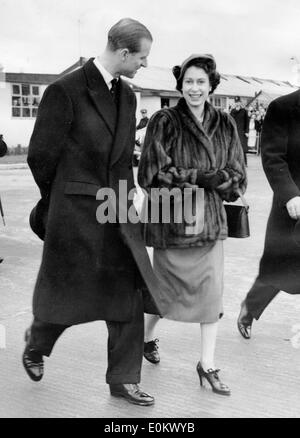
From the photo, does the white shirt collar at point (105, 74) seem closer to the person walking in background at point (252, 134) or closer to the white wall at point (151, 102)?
the person walking in background at point (252, 134)

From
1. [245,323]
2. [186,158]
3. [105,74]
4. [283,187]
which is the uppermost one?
[105,74]

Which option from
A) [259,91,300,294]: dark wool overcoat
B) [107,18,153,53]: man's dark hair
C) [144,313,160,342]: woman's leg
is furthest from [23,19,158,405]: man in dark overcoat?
[259,91,300,294]: dark wool overcoat

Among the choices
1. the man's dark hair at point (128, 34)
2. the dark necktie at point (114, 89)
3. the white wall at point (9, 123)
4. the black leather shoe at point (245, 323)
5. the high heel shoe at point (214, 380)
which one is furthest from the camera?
the white wall at point (9, 123)

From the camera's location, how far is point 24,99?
29250 mm

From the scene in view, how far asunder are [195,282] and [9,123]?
25.6m

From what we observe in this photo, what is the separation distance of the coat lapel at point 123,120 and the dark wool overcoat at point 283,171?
3.45 ft

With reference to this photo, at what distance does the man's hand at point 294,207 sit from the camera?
427 centimetres

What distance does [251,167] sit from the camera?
22078 millimetres

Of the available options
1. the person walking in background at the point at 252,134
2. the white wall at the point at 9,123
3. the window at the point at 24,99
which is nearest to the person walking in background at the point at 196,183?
the person walking in background at the point at 252,134

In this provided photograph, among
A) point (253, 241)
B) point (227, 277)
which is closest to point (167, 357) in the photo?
point (227, 277)

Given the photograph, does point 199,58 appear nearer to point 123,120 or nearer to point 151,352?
point 123,120

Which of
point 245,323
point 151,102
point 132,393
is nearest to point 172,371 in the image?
point 132,393

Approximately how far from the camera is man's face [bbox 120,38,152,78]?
11.5 ft
